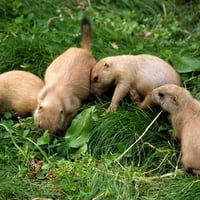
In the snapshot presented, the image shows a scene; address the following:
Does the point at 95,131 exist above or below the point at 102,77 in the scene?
below

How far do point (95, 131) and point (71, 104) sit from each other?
1.47 ft

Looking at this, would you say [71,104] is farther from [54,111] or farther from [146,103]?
[146,103]

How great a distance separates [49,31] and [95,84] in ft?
5.06

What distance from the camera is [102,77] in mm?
7359

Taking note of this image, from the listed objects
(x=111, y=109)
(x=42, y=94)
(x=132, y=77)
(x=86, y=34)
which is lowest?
(x=111, y=109)

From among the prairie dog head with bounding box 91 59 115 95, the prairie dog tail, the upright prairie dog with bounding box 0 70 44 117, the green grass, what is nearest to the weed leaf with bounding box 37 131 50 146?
the green grass

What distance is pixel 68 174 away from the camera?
6.25 metres

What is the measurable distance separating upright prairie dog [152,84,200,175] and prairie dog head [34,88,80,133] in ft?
2.65

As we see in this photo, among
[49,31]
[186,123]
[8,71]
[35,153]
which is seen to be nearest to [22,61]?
[8,71]

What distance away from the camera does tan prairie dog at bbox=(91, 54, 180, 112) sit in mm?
7137

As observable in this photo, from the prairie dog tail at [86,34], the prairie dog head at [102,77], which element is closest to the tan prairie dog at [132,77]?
the prairie dog head at [102,77]

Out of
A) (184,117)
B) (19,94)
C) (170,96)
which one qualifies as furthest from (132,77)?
(19,94)

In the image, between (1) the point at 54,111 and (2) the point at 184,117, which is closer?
(2) the point at 184,117

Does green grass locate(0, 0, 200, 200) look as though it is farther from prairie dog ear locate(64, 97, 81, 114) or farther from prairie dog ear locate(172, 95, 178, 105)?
prairie dog ear locate(172, 95, 178, 105)
